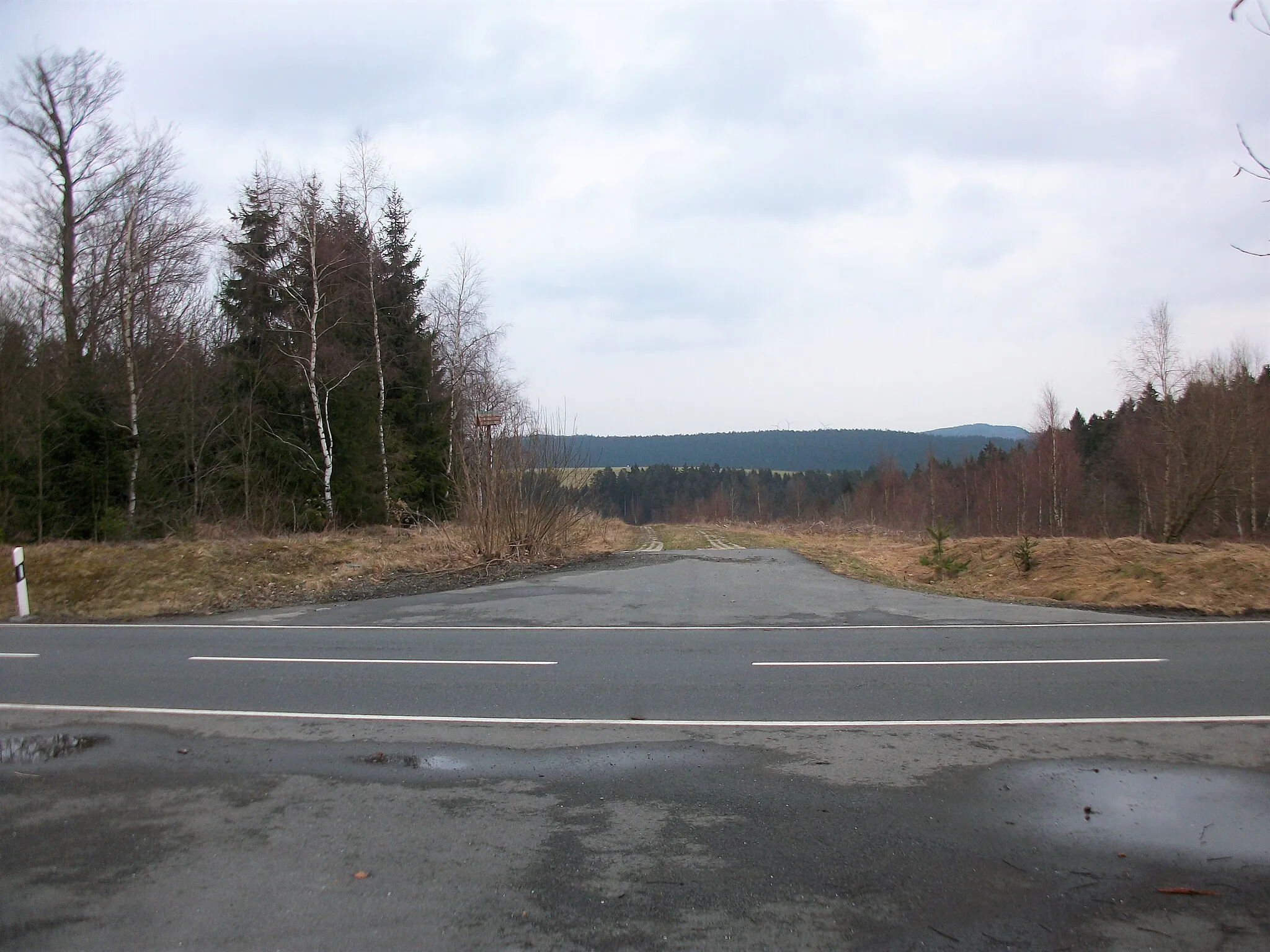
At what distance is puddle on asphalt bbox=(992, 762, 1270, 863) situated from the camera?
4559mm

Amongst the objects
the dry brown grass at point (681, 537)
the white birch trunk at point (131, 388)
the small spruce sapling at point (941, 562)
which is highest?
the white birch trunk at point (131, 388)

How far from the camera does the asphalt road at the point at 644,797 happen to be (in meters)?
3.84

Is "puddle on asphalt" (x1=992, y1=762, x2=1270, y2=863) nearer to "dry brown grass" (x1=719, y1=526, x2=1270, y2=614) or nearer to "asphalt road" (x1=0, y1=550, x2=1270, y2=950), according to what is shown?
"asphalt road" (x1=0, y1=550, x2=1270, y2=950)

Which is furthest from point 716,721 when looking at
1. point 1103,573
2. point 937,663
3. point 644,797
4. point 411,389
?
point 411,389

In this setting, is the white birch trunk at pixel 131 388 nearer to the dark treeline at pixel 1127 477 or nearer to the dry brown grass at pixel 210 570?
the dry brown grass at pixel 210 570

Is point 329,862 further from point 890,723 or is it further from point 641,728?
point 890,723

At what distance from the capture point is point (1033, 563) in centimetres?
1956

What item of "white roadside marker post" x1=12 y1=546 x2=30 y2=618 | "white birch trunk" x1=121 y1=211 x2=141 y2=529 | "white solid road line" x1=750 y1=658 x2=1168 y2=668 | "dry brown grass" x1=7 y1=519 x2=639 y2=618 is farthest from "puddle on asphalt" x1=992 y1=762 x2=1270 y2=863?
"white birch trunk" x1=121 y1=211 x2=141 y2=529

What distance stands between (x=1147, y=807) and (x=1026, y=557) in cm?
1581

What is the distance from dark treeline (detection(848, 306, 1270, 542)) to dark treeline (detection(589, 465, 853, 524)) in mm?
11453

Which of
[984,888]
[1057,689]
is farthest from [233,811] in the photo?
[1057,689]

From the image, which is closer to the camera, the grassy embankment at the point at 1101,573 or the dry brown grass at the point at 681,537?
the grassy embankment at the point at 1101,573

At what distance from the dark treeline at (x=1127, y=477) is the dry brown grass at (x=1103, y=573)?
190cm

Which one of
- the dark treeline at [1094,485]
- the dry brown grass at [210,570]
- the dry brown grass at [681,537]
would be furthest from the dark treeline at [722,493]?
the dry brown grass at [210,570]
